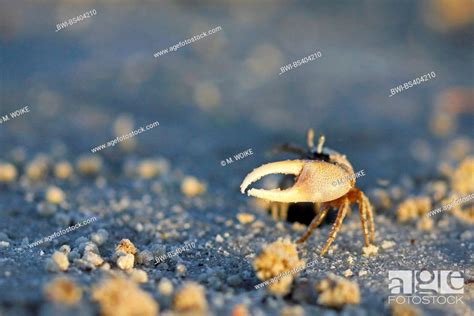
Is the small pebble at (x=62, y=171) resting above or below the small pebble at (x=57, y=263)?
above

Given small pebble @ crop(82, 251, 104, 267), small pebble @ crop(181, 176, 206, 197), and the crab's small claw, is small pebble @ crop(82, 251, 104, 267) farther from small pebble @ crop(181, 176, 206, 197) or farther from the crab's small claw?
small pebble @ crop(181, 176, 206, 197)

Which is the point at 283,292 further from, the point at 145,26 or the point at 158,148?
the point at 145,26

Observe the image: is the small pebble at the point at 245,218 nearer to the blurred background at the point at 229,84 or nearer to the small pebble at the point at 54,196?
the blurred background at the point at 229,84

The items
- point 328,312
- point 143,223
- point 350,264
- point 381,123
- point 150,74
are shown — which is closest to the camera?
point 328,312

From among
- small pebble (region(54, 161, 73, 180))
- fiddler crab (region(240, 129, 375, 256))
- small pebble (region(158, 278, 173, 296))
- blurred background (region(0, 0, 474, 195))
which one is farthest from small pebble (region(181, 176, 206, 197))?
small pebble (region(158, 278, 173, 296))

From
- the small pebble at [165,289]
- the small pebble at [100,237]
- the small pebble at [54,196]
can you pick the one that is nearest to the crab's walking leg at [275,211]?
the small pebble at [100,237]

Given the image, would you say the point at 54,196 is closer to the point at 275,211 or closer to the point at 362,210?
the point at 275,211

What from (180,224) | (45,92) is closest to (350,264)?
(180,224)

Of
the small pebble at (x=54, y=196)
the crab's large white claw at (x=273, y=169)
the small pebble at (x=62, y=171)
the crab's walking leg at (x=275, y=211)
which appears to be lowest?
the crab's walking leg at (x=275, y=211)
